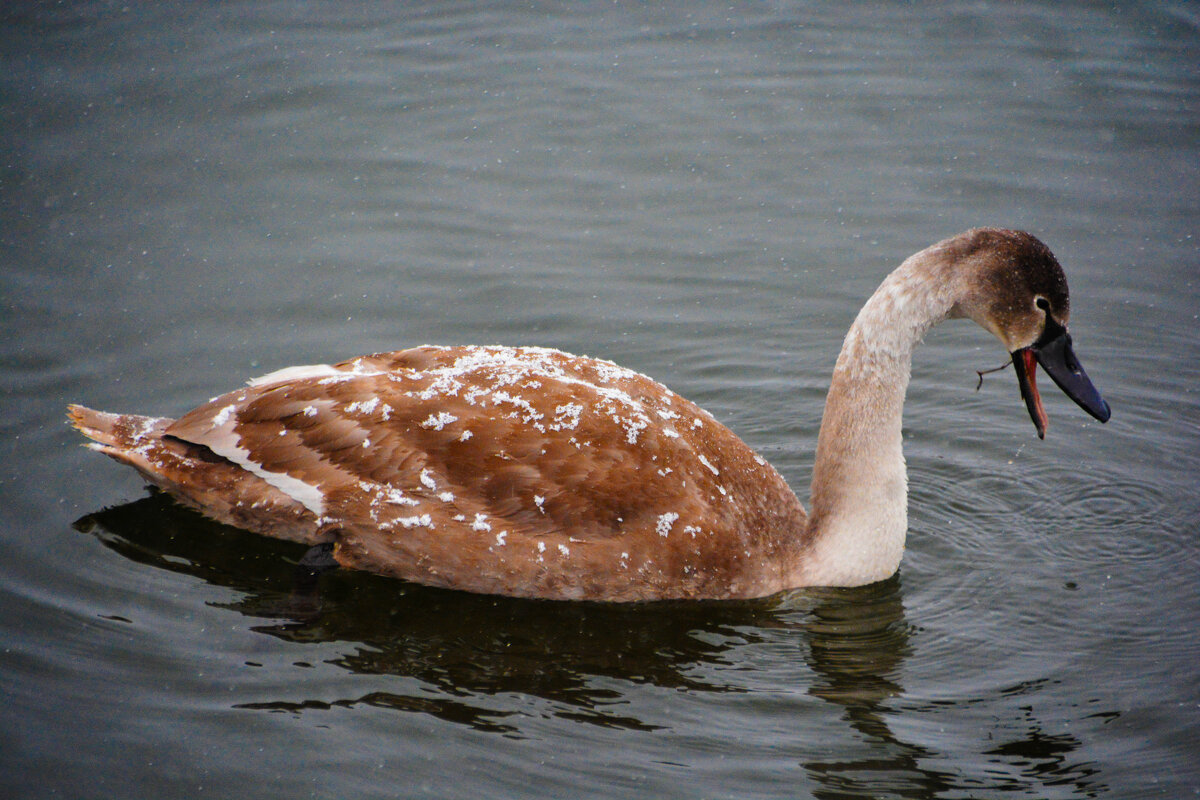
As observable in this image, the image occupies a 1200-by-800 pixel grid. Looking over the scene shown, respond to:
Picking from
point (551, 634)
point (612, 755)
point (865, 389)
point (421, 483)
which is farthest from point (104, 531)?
point (865, 389)

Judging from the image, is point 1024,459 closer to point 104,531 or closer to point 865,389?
point 865,389

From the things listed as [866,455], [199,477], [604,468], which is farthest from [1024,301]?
[199,477]

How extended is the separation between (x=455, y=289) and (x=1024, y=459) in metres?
4.14

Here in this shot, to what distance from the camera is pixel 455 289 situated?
937cm

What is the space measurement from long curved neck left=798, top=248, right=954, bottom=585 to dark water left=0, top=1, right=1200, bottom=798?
10.2 inches

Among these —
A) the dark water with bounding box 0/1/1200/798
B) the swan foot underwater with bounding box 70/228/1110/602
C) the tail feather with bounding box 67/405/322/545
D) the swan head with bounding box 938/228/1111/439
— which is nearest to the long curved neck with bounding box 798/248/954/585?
the swan foot underwater with bounding box 70/228/1110/602

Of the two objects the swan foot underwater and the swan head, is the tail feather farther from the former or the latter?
the swan head

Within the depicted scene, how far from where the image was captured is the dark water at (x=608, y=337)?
5.56 metres

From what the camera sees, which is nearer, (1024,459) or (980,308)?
(980,308)

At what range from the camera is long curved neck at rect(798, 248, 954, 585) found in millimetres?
6328

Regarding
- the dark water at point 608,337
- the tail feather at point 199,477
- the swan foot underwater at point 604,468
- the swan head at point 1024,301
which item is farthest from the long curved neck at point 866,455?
the tail feather at point 199,477

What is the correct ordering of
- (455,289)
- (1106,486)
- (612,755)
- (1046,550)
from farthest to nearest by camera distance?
(455,289)
(1106,486)
(1046,550)
(612,755)

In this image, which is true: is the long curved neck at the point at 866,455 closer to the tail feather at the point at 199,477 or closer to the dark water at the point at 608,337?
the dark water at the point at 608,337

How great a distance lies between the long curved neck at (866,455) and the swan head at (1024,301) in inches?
6.2
